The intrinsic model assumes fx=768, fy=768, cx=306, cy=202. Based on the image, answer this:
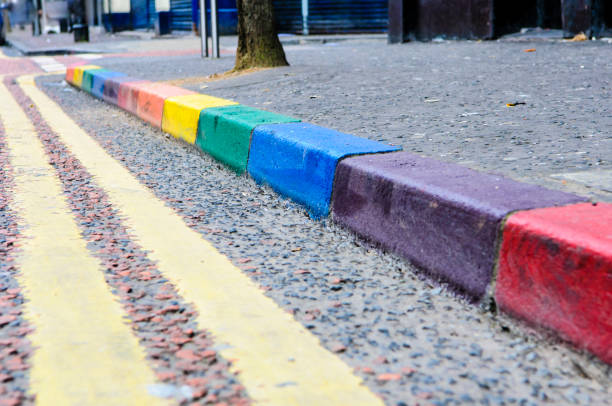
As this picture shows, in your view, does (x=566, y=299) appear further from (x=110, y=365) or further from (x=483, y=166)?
(x=483, y=166)

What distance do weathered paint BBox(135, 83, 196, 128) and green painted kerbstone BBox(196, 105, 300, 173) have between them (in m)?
1.04

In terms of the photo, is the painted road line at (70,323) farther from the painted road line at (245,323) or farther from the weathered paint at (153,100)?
the weathered paint at (153,100)

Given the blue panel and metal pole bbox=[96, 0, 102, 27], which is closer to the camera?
the blue panel

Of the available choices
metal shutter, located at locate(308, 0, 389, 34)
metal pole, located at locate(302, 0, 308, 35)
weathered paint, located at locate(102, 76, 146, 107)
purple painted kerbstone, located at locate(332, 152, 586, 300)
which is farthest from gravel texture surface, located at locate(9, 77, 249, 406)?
metal pole, located at locate(302, 0, 308, 35)

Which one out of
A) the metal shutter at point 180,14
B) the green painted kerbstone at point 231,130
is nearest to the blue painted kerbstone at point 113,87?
the green painted kerbstone at point 231,130

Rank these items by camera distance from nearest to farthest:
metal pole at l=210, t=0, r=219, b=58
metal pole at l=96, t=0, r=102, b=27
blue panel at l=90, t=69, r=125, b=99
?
blue panel at l=90, t=69, r=125, b=99 < metal pole at l=210, t=0, r=219, b=58 < metal pole at l=96, t=0, r=102, b=27

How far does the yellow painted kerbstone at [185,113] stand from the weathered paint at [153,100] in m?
0.13

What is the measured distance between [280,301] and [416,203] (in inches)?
21.1

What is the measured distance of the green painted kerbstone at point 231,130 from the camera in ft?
12.6

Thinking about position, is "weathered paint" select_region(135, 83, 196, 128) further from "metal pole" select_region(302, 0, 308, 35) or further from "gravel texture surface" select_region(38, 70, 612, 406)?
"metal pole" select_region(302, 0, 308, 35)

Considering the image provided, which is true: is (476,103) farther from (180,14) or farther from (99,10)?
(99,10)

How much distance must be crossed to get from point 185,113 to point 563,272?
347 cm

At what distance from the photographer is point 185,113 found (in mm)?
4848

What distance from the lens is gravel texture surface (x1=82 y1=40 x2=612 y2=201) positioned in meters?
3.19
